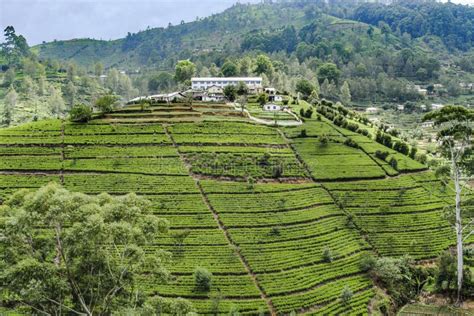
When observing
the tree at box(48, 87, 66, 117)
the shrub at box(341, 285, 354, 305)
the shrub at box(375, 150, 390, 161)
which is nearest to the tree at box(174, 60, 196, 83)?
the tree at box(48, 87, 66, 117)

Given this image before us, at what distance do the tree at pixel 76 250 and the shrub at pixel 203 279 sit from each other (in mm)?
17092

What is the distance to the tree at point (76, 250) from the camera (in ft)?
75.9

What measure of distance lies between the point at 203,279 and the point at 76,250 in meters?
21.3

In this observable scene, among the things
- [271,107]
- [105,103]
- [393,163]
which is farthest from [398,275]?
[105,103]

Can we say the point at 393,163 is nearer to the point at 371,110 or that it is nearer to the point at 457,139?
the point at 457,139

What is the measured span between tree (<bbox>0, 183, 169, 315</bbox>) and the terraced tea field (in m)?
13.0

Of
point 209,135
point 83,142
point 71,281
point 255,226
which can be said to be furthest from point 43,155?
point 71,281

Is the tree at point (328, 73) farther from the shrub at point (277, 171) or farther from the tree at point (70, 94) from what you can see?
the shrub at point (277, 171)

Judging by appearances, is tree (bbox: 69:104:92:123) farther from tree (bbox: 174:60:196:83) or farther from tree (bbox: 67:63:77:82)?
tree (bbox: 67:63:77:82)

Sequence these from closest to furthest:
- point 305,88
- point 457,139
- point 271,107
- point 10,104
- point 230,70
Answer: point 457,139, point 271,107, point 10,104, point 305,88, point 230,70

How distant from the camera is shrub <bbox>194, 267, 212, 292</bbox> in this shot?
143 ft

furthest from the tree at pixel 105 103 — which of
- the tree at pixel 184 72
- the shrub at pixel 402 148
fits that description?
the shrub at pixel 402 148

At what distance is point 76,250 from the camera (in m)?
24.3

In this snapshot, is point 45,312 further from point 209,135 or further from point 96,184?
point 209,135
